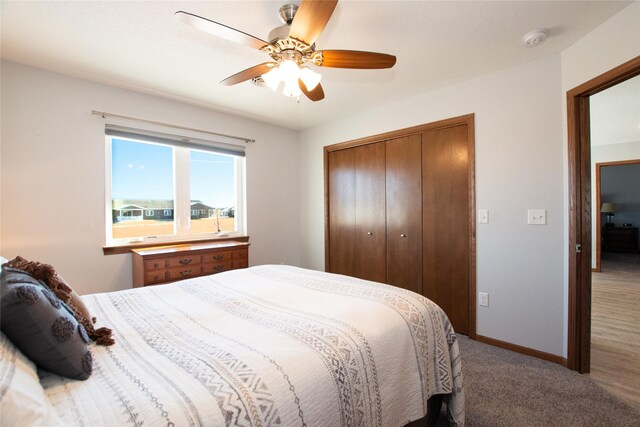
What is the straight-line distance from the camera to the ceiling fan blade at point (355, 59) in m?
1.62

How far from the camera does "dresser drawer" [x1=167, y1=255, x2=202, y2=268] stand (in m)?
2.73

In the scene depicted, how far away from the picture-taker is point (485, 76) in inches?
102

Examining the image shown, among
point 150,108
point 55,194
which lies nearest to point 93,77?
point 150,108

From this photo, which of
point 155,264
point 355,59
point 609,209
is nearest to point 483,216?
point 355,59

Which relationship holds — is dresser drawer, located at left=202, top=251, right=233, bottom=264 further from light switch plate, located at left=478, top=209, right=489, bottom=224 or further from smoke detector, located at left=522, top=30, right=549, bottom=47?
smoke detector, located at left=522, top=30, right=549, bottom=47

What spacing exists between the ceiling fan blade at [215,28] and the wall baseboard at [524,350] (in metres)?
2.98

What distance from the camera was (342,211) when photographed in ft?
12.6

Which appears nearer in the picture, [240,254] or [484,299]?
[484,299]

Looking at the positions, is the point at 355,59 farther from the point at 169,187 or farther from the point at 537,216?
the point at 169,187

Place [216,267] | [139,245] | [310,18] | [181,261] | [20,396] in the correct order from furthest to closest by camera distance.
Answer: [216,267] → [139,245] → [181,261] → [310,18] → [20,396]

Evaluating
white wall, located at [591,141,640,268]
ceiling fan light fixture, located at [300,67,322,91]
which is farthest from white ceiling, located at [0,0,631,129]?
white wall, located at [591,141,640,268]

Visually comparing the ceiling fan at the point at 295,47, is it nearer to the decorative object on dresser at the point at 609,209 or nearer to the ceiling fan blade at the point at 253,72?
the ceiling fan blade at the point at 253,72

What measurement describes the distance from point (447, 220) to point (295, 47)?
2.17m

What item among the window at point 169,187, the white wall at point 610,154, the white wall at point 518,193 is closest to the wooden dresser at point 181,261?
the window at point 169,187
